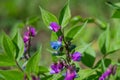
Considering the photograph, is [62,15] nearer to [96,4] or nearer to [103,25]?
[103,25]

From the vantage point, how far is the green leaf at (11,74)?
52.9 inches

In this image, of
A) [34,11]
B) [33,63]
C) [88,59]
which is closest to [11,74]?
[33,63]

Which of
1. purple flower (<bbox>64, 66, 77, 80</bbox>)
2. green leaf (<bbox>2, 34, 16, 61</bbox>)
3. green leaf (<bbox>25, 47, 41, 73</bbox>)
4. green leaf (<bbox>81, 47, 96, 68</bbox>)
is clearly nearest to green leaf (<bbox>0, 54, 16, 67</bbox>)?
green leaf (<bbox>2, 34, 16, 61</bbox>)

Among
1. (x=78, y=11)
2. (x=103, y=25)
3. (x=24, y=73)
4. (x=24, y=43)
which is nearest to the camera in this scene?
(x=24, y=73)

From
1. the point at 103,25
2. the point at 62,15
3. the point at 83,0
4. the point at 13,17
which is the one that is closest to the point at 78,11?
the point at 83,0

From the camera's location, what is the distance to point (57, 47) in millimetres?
1395

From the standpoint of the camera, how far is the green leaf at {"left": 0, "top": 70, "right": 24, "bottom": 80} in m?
1.34

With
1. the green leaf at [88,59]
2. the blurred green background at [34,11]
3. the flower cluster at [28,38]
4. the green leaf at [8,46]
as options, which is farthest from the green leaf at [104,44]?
the blurred green background at [34,11]

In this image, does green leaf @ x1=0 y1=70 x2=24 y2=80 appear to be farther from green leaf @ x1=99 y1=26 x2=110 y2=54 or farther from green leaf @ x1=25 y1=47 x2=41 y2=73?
green leaf @ x1=99 y1=26 x2=110 y2=54

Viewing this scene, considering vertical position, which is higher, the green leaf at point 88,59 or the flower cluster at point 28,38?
the flower cluster at point 28,38

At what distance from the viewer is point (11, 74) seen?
1352mm

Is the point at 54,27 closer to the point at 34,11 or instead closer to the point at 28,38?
the point at 28,38

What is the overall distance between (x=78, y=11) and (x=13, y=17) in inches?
52.6

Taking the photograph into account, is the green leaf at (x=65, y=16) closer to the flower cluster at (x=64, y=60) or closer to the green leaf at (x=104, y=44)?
the flower cluster at (x=64, y=60)
